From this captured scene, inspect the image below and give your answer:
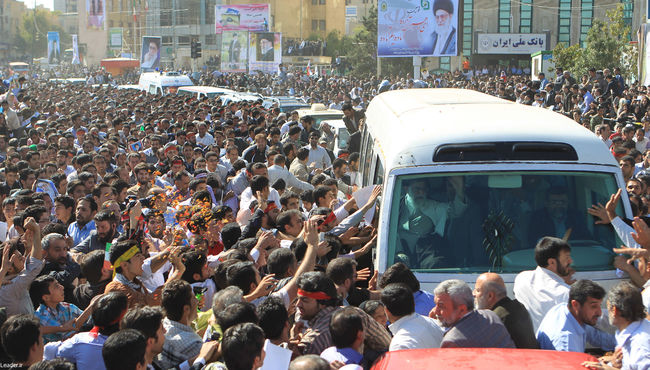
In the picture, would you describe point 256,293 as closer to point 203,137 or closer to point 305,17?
point 203,137

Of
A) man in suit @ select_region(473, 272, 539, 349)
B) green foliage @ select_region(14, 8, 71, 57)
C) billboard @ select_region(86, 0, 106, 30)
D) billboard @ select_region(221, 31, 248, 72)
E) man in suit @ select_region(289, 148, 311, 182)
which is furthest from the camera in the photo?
green foliage @ select_region(14, 8, 71, 57)

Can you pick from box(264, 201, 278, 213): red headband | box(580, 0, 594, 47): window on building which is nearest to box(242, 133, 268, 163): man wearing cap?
box(264, 201, 278, 213): red headband

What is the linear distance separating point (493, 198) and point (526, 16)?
2121 inches

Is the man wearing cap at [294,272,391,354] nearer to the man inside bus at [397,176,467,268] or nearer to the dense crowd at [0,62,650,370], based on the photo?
the dense crowd at [0,62,650,370]

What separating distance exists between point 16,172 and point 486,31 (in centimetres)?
5015

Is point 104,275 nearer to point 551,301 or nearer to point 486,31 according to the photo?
point 551,301

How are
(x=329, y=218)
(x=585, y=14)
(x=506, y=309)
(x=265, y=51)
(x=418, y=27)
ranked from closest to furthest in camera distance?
(x=506, y=309) → (x=329, y=218) → (x=418, y=27) → (x=265, y=51) → (x=585, y=14)

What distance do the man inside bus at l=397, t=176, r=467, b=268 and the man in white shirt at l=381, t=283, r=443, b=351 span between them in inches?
40.8

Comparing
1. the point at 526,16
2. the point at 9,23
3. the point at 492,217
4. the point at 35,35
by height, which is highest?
the point at 9,23

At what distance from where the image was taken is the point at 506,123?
20.1ft

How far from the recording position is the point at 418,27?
40.3 metres

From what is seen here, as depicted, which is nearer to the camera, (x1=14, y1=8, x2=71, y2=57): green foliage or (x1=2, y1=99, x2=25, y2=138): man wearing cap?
(x1=2, y1=99, x2=25, y2=138): man wearing cap

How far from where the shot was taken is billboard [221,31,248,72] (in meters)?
51.9

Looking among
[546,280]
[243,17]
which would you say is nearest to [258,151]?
[546,280]
